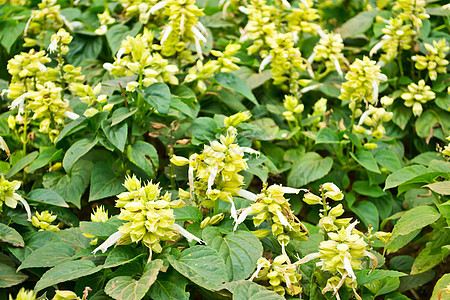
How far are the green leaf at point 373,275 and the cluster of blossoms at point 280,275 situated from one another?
21cm

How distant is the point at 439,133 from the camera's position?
8.98ft

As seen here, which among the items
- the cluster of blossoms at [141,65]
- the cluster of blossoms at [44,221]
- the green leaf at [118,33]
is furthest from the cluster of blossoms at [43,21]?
the cluster of blossoms at [44,221]

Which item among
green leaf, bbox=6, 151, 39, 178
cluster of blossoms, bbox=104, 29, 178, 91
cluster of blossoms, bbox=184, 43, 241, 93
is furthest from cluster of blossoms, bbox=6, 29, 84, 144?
cluster of blossoms, bbox=184, 43, 241, 93

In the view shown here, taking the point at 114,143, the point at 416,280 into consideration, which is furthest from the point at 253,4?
the point at 416,280

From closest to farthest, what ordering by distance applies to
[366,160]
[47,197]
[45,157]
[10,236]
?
1. [10,236]
2. [47,197]
3. [45,157]
4. [366,160]

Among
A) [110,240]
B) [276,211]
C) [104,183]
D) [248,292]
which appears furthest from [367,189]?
[110,240]

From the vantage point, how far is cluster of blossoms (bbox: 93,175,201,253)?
→ 1.55 m

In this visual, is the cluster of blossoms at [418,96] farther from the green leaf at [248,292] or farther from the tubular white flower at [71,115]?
the tubular white flower at [71,115]

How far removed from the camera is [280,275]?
1666 millimetres

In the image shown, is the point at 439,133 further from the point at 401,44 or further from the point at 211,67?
the point at 211,67

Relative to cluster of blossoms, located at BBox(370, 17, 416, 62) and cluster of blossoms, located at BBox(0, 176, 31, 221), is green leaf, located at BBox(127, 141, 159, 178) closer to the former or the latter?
cluster of blossoms, located at BBox(0, 176, 31, 221)

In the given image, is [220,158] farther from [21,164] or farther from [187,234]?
[21,164]

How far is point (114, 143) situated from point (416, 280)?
150 cm

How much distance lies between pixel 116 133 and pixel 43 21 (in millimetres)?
1139
